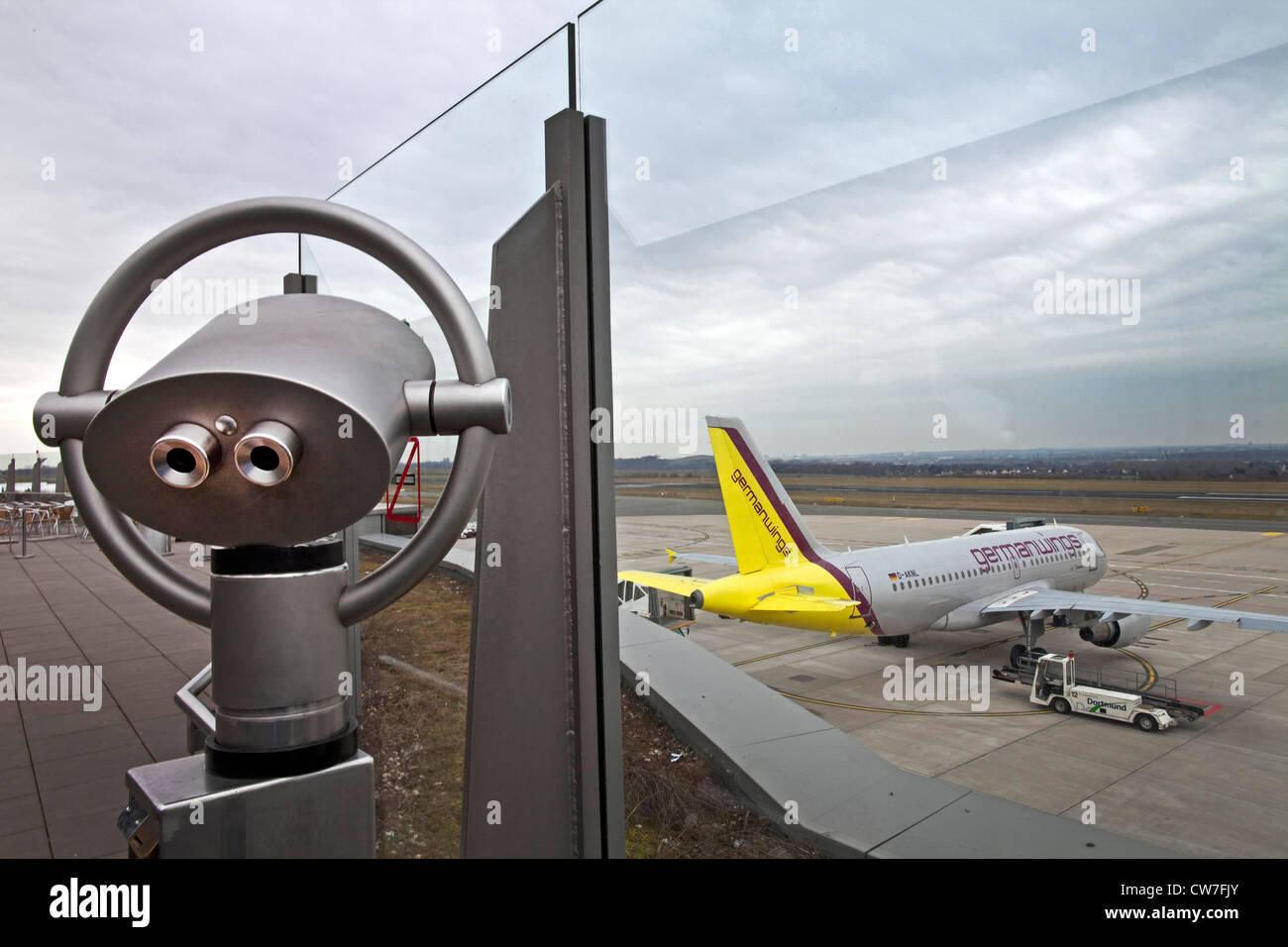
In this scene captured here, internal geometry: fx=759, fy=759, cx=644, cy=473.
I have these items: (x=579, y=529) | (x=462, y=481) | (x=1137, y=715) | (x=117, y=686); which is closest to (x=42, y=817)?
(x=117, y=686)

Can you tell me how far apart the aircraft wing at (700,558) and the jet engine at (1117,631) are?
1.07 metres

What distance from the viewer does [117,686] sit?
5898 millimetres

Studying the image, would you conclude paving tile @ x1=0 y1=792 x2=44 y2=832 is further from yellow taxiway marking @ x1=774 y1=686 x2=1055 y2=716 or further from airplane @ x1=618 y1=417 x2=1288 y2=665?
yellow taxiway marking @ x1=774 y1=686 x2=1055 y2=716

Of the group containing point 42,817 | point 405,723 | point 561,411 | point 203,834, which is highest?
point 561,411

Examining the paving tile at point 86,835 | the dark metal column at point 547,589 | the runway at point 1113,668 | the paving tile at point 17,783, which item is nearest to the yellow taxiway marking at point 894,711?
the runway at point 1113,668

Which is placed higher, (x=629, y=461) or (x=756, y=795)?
(x=629, y=461)

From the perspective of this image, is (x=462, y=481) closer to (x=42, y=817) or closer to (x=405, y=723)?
(x=405, y=723)

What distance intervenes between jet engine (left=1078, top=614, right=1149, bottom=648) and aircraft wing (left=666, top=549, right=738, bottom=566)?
1.07 m

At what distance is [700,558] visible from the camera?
8.68ft

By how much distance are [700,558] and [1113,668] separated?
1241 mm

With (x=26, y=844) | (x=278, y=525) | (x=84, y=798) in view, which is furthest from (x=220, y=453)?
(x=84, y=798)

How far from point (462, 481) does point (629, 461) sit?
51.6 inches

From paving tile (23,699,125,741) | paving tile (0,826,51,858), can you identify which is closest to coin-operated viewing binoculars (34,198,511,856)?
paving tile (0,826,51,858)
